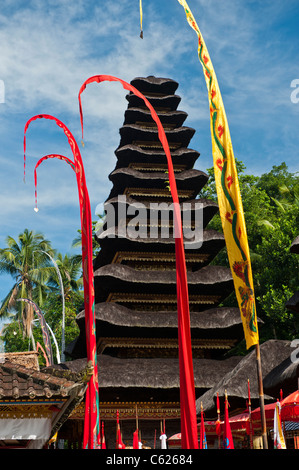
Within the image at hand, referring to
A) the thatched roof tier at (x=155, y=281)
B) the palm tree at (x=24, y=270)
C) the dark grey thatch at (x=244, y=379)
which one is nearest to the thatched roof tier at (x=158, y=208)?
the thatched roof tier at (x=155, y=281)

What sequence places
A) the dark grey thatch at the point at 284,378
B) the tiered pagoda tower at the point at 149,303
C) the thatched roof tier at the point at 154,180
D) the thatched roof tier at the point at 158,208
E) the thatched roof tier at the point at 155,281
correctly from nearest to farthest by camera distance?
the dark grey thatch at the point at 284,378, the tiered pagoda tower at the point at 149,303, the thatched roof tier at the point at 155,281, the thatched roof tier at the point at 158,208, the thatched roof tier at the point at 154,180

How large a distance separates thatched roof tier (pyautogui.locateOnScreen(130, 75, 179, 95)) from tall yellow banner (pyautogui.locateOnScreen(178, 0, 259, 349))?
87.6ft

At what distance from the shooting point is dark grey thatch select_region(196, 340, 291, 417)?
18328mm

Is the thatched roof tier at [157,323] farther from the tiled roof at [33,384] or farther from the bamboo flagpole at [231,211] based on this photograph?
the bamboo flagpole at [231,211]

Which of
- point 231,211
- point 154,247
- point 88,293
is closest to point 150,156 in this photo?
point 154,247

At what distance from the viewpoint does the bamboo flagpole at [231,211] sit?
617 cm

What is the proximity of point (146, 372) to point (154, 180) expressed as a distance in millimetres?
10782

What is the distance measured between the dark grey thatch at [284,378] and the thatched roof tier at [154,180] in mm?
12423

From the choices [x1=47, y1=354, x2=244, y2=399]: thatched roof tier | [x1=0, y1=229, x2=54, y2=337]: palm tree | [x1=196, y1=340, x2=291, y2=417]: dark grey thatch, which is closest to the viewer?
[x1=196, y1=340, x2=291, y2=417]: dark grey thatch

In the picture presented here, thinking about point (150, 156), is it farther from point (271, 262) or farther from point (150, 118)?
point (271, 262)

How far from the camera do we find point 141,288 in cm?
2489

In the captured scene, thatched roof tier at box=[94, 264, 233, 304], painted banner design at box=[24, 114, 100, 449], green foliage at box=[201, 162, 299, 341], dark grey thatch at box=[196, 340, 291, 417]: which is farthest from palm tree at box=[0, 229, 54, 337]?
painted banner design at box=[24, 114, 100, 449]

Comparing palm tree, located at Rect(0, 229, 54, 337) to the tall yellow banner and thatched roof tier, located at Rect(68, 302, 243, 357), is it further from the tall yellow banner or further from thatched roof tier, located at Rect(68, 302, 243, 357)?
the tall yellow banner

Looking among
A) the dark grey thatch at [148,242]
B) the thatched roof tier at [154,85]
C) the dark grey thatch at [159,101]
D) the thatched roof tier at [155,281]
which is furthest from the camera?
Answer: the thatched roof tier at [154,85]
